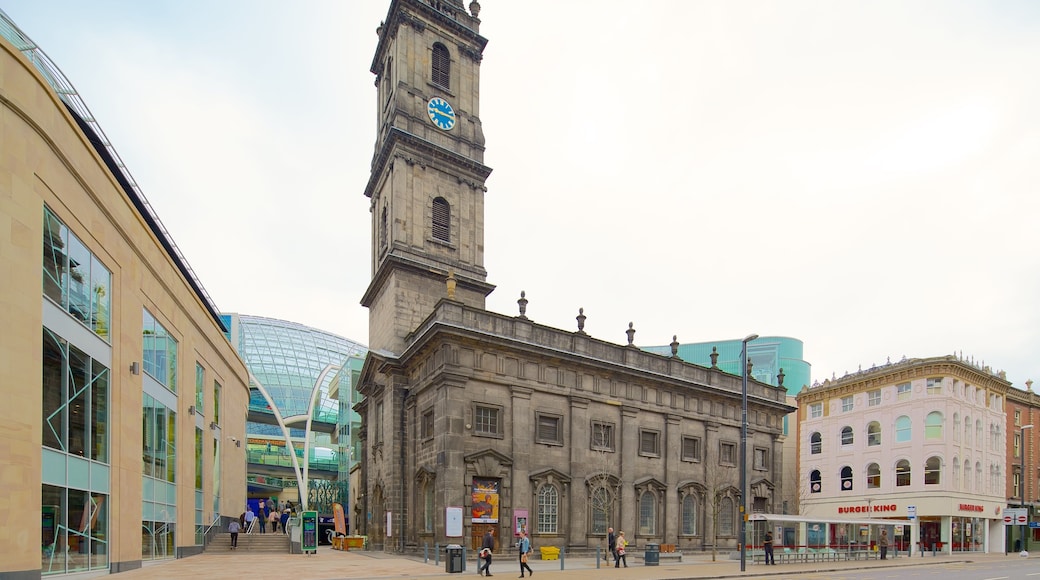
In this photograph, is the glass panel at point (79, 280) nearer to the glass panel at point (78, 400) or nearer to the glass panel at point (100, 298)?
the glass panel at point (100, 298)

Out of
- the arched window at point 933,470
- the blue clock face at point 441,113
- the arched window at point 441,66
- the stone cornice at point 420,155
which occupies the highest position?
the arched window at point 441,66

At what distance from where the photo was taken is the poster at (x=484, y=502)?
1275 inches

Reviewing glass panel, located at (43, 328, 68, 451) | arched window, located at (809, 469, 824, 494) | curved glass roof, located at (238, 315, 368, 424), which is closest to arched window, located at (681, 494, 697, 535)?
arched window, located at (809, 469, 824, 494)

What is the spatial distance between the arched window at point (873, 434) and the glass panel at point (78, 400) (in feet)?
195

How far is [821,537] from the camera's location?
1545 inches

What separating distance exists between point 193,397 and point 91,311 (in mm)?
13336

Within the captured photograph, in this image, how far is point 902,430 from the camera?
57.1 metres

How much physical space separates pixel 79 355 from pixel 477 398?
17.6 metres

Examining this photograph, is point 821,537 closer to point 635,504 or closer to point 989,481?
point 635,504

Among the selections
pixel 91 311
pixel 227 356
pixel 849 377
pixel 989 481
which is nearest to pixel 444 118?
pixel 227 356

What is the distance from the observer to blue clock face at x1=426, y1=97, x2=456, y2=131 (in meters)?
44.1

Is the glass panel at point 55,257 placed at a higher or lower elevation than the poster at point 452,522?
higher

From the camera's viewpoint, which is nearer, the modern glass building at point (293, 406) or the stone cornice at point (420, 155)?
the stone cornice at point (420, 155)

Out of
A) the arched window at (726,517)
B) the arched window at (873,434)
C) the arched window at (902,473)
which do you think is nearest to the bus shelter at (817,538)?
the arched window at (726,517)
